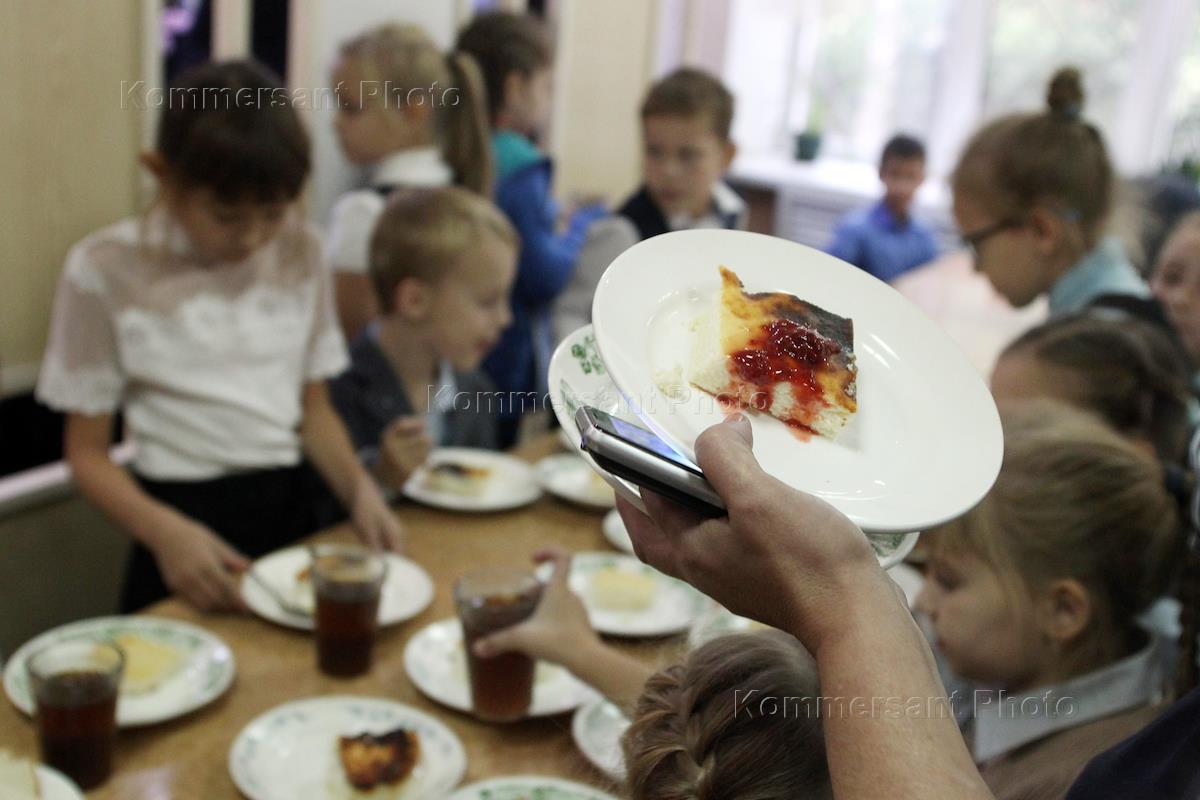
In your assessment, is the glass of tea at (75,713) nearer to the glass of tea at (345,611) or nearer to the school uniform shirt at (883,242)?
the glass of tea at (345,611)

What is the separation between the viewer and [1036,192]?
229 centimetres

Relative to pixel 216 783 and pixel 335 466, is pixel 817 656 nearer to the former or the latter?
pixel 216 783

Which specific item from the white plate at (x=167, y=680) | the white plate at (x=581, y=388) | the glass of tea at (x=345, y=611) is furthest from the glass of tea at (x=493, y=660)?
the white plate at (x=581, y=388)

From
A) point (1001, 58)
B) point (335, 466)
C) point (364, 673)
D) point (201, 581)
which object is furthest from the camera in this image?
point (1001, 58)

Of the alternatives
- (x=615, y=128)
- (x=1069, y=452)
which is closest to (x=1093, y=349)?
(x=1069, y=452)

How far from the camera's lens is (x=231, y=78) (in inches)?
70.1

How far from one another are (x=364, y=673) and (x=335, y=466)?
737mm

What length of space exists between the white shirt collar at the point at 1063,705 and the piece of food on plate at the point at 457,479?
0.95 m

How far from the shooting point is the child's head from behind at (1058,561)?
1.35 meters

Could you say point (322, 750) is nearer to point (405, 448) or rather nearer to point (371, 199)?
point (405, 448)

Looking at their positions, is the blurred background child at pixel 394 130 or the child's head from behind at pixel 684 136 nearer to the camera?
the blurred background child at pixel 394 130

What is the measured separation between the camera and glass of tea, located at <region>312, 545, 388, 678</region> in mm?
1297

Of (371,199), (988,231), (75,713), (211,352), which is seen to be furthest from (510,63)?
(75,713)

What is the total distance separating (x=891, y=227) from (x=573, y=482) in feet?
10.5
